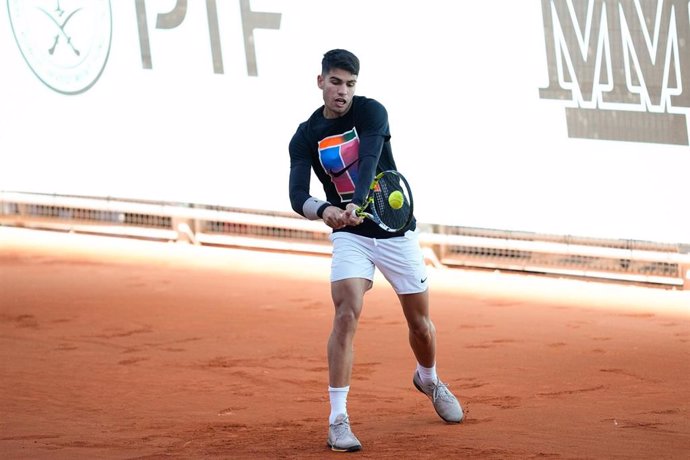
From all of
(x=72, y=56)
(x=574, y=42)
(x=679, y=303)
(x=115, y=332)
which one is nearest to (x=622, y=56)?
(x=574, y=42)

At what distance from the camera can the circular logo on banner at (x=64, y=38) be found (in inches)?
519

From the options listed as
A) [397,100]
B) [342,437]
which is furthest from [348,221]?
[397,100]

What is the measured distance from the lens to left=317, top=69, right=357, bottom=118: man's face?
5590 millimetres

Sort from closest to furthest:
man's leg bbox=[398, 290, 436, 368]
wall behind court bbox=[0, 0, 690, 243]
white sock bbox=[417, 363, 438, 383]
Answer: man's leg bbox=[398, 290, 436, 368], white sock bbox=[417, 363, 438, 383], wall behind court bbox=[0, 0, 690, 243]

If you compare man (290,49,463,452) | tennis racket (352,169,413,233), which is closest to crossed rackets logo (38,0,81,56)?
man (290,49,463,452)

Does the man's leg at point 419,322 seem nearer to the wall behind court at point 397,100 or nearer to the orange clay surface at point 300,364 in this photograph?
the orange clay surface at point 300,364

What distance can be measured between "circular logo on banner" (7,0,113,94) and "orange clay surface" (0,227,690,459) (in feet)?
7.16

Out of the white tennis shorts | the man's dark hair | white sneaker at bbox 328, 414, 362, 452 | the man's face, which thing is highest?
the man's dark hair

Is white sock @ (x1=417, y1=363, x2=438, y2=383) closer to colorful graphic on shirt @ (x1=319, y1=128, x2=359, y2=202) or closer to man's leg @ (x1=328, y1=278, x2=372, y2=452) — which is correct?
man's leg @ (x1=328, y1=278, x2=372, y2=452)

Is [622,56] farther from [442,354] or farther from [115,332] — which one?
[115,332]

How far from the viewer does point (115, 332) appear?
8789mm

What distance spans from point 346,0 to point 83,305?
11.4 ft

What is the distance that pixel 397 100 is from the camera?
11.1 meters

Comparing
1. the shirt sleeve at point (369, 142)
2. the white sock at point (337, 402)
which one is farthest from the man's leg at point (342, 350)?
the shirt sleeve at point (369, 142)
